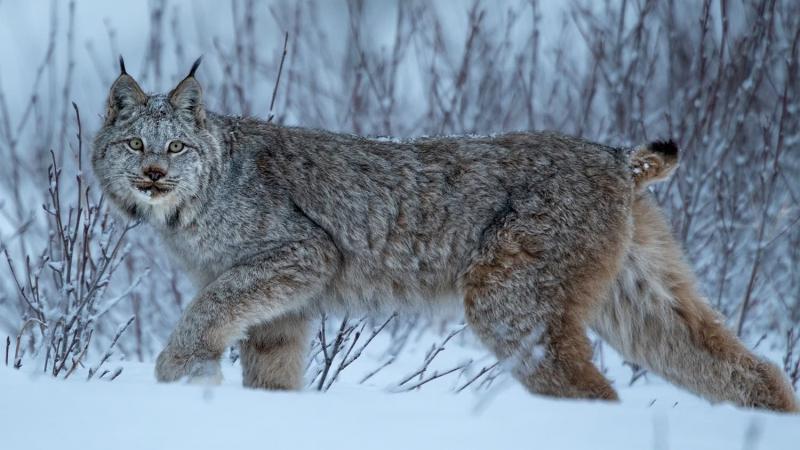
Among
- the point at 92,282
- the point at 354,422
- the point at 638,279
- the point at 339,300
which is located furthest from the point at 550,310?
the point at 92,282

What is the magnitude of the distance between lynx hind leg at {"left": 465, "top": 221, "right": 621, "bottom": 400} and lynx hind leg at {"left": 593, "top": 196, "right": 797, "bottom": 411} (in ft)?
0.94

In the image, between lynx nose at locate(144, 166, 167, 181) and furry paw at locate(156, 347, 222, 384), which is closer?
furry paw at locate(156, 347, 222, 384)

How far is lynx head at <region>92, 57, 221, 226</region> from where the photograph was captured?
16.9ft

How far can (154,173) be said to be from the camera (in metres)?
5.09

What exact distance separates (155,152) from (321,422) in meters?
2.33

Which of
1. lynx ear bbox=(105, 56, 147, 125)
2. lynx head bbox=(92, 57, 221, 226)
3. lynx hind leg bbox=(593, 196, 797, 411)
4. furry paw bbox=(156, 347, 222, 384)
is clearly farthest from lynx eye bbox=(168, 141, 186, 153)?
lynx hind leg bbox=(593, 196, 797, 411)

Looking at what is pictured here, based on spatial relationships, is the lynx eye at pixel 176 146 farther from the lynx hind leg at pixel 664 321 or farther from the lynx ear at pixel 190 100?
the lynx hind leg at pixel 664 321

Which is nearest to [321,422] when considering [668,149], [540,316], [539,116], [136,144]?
[540,316]

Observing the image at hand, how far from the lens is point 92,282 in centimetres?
Answer: 534

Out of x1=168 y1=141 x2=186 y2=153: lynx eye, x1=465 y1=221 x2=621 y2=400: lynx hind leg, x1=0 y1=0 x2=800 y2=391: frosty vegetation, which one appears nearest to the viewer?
x1=465 y1=221 x2=621 y2=400: lynx hind leg

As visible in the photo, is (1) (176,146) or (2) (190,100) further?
(2) (190,100)

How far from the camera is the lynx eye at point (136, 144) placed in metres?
5.19

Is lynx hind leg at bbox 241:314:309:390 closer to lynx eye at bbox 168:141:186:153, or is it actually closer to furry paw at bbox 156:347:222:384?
furry paw at bbox 156:347:222:384

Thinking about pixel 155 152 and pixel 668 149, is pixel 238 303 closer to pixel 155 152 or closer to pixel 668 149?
pixel 155 152
